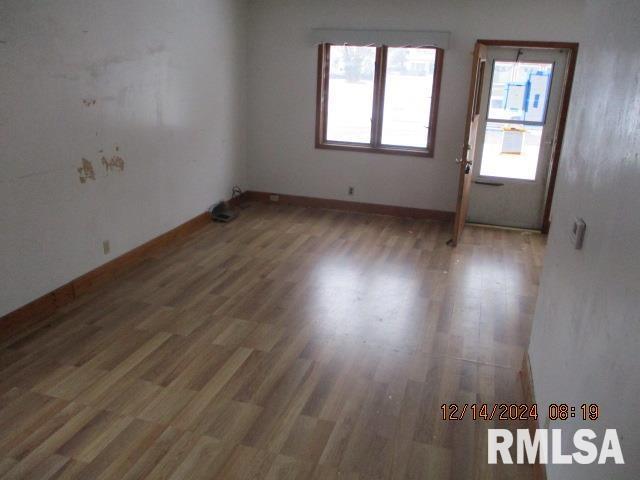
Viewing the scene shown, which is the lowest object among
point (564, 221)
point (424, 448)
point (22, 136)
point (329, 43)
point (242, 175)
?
point (424, 448)

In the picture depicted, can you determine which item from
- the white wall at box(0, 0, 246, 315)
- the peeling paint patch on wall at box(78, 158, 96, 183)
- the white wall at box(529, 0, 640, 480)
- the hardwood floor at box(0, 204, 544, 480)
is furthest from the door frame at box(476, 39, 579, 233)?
the peeling paint patch on wall at box(78, 158, 96, 183)

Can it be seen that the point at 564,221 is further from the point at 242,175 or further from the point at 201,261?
the point at 242,175

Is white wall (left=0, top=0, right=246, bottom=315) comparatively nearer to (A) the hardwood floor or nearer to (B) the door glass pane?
(A) the hardwood floor

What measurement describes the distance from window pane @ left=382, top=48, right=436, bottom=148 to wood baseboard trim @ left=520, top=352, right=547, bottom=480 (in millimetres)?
3501

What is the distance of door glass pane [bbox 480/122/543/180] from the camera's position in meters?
5.85

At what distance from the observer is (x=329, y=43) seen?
235 inches

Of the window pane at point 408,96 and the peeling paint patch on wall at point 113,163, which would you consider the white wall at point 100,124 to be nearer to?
the peeling paint patch on wall at point 113,163

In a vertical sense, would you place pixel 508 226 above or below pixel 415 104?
below

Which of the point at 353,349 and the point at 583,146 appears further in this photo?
the point at 353,349

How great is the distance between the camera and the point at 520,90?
18.8ft

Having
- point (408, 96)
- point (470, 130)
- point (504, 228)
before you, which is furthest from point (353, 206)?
point (470, 130)

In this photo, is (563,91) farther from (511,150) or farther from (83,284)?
(83,284)

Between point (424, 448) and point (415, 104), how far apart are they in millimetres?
4385

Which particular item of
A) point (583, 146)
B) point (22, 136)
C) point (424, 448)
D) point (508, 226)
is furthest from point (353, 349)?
point (508, 226)
